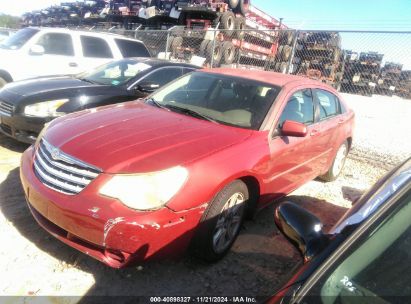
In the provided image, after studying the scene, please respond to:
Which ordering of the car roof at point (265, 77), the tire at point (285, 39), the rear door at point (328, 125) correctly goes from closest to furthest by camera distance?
the car roof at point (265, 77), the rear door at point (328, 125), the tire at point (285, 39)

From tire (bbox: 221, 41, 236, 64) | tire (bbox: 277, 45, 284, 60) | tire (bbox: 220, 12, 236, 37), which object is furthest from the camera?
tire (bbox: 277, 45, 284, 60)

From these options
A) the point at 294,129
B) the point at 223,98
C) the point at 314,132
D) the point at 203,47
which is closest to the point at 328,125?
the point at 314,132

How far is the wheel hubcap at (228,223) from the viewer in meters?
3.03

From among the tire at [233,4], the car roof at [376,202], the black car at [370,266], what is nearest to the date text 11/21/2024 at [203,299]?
the car roof at [376,202]

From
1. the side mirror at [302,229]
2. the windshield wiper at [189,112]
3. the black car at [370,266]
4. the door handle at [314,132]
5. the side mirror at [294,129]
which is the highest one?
the black car at [370,266]

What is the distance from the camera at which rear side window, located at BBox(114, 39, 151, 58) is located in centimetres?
904

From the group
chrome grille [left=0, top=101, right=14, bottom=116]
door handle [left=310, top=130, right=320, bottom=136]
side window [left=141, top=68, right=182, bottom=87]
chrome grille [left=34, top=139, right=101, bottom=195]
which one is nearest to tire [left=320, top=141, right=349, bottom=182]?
door handle [left=310, top=130, right=320, bottom=136]

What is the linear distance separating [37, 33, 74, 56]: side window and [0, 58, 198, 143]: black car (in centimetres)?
234

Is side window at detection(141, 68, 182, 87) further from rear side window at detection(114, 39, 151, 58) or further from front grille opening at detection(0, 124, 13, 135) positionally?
rear side window at detection(114, 39, 151, 58)

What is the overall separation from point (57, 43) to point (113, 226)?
23.0 feet

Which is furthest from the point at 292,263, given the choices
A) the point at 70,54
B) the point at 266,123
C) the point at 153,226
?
the point at 70,54

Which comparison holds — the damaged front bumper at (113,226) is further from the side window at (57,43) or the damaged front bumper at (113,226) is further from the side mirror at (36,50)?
the side window at (57,43)

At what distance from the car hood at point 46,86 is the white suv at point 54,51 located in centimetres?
224

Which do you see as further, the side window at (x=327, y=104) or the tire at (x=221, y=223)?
the side window at (x=327, y=104)
